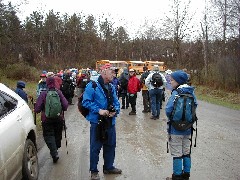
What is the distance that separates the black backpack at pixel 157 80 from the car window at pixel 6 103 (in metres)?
7.38

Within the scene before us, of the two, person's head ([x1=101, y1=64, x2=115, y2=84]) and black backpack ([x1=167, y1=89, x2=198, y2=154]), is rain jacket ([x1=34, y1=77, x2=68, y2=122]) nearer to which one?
person's head ([x1=101, y1=64, x2=115, y2=84])

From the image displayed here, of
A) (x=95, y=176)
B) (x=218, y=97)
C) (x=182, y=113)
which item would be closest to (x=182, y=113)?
(x=182, y=113)

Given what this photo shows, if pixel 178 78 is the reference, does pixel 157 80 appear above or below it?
below

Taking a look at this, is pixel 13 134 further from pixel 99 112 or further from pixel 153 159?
pixel 153 159

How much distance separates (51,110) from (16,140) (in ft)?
6.75

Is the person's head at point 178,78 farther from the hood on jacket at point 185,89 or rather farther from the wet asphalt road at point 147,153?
the wet asphalt road at point 147,153

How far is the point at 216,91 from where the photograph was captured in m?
25.1

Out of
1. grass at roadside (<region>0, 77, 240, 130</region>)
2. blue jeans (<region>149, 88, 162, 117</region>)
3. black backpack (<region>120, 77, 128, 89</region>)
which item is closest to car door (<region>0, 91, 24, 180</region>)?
blue jeans (<region>149, 88, 162, 117</region>)

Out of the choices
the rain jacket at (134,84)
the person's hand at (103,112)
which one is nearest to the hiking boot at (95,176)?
the person's hand at (103,112)

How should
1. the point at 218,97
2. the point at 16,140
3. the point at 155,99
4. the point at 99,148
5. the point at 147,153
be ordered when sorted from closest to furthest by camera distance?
1. the point at 16,140
2. the point at 99,148
3. the point at 147,153
4. the point at 155,99
5. the point at 218,97

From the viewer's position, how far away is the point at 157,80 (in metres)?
13.0

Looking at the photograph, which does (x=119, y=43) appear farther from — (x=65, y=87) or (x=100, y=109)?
(x=100, y=109)

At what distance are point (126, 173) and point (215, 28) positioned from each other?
36.8 metres

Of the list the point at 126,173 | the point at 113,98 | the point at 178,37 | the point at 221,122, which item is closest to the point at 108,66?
the point at 113,98
